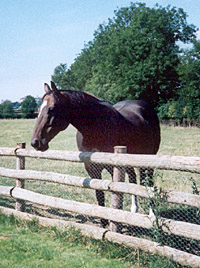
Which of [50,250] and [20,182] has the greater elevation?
[20,182]

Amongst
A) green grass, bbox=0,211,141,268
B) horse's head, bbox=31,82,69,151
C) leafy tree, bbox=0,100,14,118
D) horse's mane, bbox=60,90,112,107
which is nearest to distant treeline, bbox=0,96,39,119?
leafy tree, bbox=0,100,14,118

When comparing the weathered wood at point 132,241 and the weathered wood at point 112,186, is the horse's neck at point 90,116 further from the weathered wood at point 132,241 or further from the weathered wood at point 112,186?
the weathered wood at point 132,241

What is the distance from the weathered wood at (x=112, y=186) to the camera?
3.69m

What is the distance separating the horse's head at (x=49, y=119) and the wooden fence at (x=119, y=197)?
2.29 feet

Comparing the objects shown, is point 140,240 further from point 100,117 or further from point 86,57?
point 86,57

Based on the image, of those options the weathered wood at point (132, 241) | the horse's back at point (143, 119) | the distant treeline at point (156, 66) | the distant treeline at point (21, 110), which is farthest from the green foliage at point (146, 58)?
the weathered wood at point (132, 241)

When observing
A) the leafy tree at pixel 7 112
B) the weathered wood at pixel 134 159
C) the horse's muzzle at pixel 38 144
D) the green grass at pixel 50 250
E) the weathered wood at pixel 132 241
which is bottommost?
the green grass at pixel 50 250

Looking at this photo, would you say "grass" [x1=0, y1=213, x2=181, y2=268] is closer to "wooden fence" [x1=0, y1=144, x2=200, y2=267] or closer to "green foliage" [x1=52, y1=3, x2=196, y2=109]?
"wooden fence" [x1=0, y1=144, x2=200, y2=267]

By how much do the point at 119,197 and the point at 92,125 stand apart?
1.14m

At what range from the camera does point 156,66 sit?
1486 inches

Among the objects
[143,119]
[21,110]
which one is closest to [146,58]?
[143,119]

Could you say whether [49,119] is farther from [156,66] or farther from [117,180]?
[156,66]

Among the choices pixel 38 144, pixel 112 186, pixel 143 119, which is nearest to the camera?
pixel 38 144

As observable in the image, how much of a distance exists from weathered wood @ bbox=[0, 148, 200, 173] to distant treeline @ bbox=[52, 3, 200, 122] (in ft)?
103
